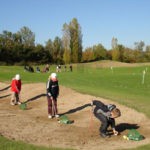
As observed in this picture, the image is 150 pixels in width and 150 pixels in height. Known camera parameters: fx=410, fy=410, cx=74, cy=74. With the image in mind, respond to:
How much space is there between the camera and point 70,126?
624 inches

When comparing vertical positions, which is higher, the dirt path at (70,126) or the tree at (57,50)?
the tree at (57,50)

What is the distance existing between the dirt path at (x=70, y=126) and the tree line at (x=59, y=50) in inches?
3422

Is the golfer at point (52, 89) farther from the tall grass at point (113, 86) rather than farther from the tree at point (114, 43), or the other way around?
the tree at point (114, 43)

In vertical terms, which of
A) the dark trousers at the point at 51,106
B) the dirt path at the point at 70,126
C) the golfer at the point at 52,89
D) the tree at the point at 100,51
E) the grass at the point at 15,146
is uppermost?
the tree at the point at 100,51

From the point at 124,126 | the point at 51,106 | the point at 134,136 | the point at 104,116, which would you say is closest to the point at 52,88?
the point at 51,106

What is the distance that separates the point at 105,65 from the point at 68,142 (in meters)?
88.9

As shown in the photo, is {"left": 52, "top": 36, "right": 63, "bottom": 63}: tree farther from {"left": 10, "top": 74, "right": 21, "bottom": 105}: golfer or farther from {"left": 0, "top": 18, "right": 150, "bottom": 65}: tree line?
{"left": 10, "top": 74, "right": 21, "bottom": 105}: golfer

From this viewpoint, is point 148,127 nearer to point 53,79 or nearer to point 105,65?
point 53,79

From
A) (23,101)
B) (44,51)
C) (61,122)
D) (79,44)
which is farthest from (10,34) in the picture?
(61,122)

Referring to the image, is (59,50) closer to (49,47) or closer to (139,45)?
(49,47)

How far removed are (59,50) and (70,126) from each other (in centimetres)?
10935

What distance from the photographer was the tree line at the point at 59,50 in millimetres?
110744

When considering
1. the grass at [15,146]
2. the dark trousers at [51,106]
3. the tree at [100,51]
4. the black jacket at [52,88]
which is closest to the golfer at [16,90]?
the dark trousers at [51,106]

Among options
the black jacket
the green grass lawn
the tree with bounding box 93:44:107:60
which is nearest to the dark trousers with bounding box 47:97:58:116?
the black jacket
